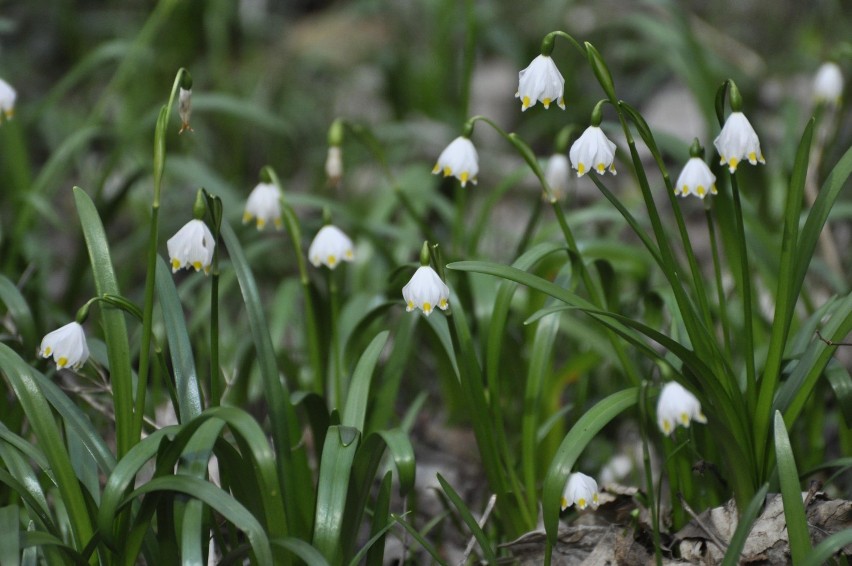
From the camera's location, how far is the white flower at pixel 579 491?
6.30ft

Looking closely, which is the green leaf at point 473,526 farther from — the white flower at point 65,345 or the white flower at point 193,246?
the white flower at point 65,345

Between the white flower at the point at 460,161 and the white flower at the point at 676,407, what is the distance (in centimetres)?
84

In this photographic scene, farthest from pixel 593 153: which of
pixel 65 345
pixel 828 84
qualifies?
pixel 828 84

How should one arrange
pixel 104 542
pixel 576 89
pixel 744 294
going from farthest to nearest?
1. pixel 576 89
2. pixel 744 294
3. pixel 104 542

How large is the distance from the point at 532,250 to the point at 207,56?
5.08 meters

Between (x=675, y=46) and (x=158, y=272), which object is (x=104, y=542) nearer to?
(x=158, y=272)

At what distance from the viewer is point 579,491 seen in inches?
76.0

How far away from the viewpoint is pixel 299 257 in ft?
8.20

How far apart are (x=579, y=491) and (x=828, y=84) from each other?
2123 millimetres

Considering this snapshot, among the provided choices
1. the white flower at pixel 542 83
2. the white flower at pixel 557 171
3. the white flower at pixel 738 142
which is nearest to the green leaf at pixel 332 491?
the white flower at pixel 542 83

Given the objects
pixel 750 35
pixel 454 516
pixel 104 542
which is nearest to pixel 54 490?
pixel 104 542

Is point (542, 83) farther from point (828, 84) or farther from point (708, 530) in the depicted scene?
point (828, 84)

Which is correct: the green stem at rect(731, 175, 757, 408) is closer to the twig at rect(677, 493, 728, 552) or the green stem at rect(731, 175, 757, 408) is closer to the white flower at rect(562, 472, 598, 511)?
the twig at rect(677, 493, 728, 552)

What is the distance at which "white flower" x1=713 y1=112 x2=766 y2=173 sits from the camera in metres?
1.88
